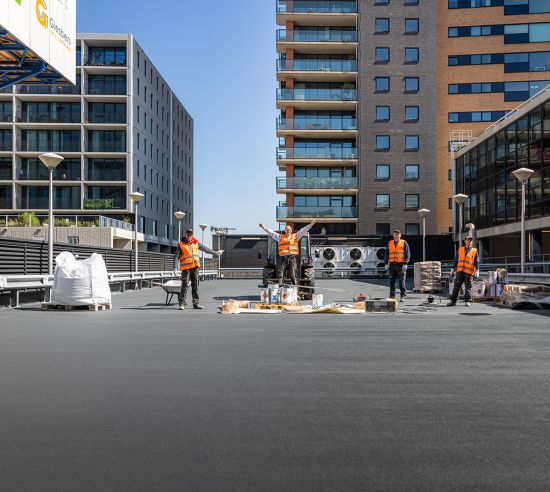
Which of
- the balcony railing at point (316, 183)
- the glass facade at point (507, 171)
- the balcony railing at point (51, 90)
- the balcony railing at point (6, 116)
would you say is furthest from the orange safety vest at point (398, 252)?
the balcony railing at point (6, 116)

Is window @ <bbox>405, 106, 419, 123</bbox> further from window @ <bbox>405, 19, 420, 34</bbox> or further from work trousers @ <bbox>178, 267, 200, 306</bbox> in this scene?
work trousers @ <bbox>178, 267, 200, 306</bbox>

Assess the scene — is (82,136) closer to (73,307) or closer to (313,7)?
(313,7)

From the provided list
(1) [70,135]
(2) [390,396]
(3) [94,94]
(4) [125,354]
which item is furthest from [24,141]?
(2) [390,396]

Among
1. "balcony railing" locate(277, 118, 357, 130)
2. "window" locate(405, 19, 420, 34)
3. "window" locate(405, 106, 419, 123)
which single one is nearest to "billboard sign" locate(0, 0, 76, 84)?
"balcony railing" locate(277, 118, 357, 130)

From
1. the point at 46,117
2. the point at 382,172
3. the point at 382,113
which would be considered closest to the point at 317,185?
the point at 382,172

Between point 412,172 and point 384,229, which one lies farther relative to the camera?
point 412,172

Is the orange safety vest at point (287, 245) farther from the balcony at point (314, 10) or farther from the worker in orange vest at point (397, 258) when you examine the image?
the balcony at point (314, 10)

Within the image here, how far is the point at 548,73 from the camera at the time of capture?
5109 centimetres

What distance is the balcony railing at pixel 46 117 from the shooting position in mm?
52125

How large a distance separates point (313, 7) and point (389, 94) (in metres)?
10.2

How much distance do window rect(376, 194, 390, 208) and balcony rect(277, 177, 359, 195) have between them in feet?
6.94

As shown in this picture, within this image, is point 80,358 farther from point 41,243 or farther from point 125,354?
point 41,243

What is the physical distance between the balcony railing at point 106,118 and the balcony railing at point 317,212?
1701 centimetres

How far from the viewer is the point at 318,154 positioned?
49719 millimetres
